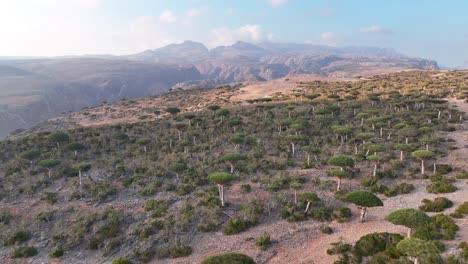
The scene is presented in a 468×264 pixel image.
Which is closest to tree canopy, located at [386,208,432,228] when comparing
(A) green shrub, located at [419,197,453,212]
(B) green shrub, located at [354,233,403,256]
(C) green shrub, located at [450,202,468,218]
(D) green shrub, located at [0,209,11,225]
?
(B) green shrub, located at [354,233,403,256]

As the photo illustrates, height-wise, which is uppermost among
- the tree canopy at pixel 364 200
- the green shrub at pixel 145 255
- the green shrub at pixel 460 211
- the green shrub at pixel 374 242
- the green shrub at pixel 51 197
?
the tree canopy at pixel 364 200

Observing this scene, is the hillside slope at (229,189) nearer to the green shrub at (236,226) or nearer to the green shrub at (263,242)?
the green shrub at (236,226)

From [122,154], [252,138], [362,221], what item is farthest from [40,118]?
[362,221]

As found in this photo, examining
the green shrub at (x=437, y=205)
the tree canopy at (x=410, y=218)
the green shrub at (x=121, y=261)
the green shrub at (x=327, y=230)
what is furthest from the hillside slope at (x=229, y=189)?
the tree canopy at (x=410, y=218)

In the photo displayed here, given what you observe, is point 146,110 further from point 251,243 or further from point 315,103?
point 251,243

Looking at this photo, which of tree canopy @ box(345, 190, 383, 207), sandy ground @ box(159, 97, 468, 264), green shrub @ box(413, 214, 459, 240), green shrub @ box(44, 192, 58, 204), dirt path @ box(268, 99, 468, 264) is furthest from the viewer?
green shrub @ box(44, 192, 58, 204)

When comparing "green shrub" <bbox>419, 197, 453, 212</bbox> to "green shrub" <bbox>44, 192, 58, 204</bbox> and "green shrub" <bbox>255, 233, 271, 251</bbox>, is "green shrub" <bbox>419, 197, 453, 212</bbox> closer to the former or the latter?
"green shrub" <bbox>255, 233, 271, 251</bbox>

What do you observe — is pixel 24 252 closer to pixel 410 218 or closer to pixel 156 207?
pixel 156 207

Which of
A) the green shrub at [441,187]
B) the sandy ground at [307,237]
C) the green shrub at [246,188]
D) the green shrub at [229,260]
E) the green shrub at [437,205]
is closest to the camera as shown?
the green shrub at [229,260]

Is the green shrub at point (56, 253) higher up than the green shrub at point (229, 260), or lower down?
lower down
